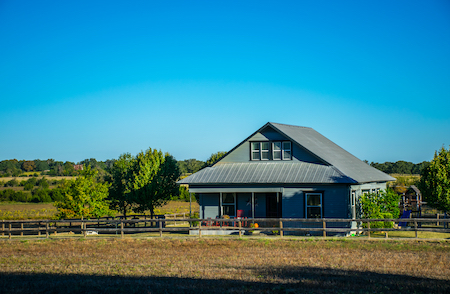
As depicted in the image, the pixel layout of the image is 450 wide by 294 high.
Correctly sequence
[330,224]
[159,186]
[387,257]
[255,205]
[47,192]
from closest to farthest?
[387,257] → [330,224] → [255,205] → [159,186] → [47,192]

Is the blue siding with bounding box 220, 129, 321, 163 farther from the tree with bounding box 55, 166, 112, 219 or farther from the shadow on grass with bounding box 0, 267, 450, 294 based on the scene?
the shadow on grass with bounding box 0, 267, 450, 294

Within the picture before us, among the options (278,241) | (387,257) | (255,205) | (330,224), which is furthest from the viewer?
(255,205)

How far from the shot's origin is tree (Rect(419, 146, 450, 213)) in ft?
106

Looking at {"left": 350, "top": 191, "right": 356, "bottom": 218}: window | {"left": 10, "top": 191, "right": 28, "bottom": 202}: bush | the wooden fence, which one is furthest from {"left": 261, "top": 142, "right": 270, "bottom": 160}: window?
{"left": 10, "top": 191, "right": 28, "bottom": 202}: bush

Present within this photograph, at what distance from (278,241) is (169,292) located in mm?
12985

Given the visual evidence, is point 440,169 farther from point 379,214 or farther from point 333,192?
point 333,192

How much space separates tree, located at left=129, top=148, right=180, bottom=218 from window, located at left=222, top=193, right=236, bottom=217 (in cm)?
740

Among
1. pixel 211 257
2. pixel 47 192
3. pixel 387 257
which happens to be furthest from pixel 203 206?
pixel 47 192

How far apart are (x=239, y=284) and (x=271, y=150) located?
1999 centimetres

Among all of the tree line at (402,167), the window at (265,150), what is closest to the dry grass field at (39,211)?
the window at (265,150)

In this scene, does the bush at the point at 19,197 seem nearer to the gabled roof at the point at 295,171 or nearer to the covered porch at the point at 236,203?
the covered porch at the point at 236,203

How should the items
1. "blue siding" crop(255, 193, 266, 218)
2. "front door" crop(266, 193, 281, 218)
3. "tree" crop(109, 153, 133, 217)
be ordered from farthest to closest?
"tree" crop(109, 153, 133, 217) < "blue siding" crop(255, 193, 266, 218) < "front door" crop(266, 193, 281, 218)

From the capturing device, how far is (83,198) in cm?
3356

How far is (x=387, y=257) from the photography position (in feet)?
58.3
